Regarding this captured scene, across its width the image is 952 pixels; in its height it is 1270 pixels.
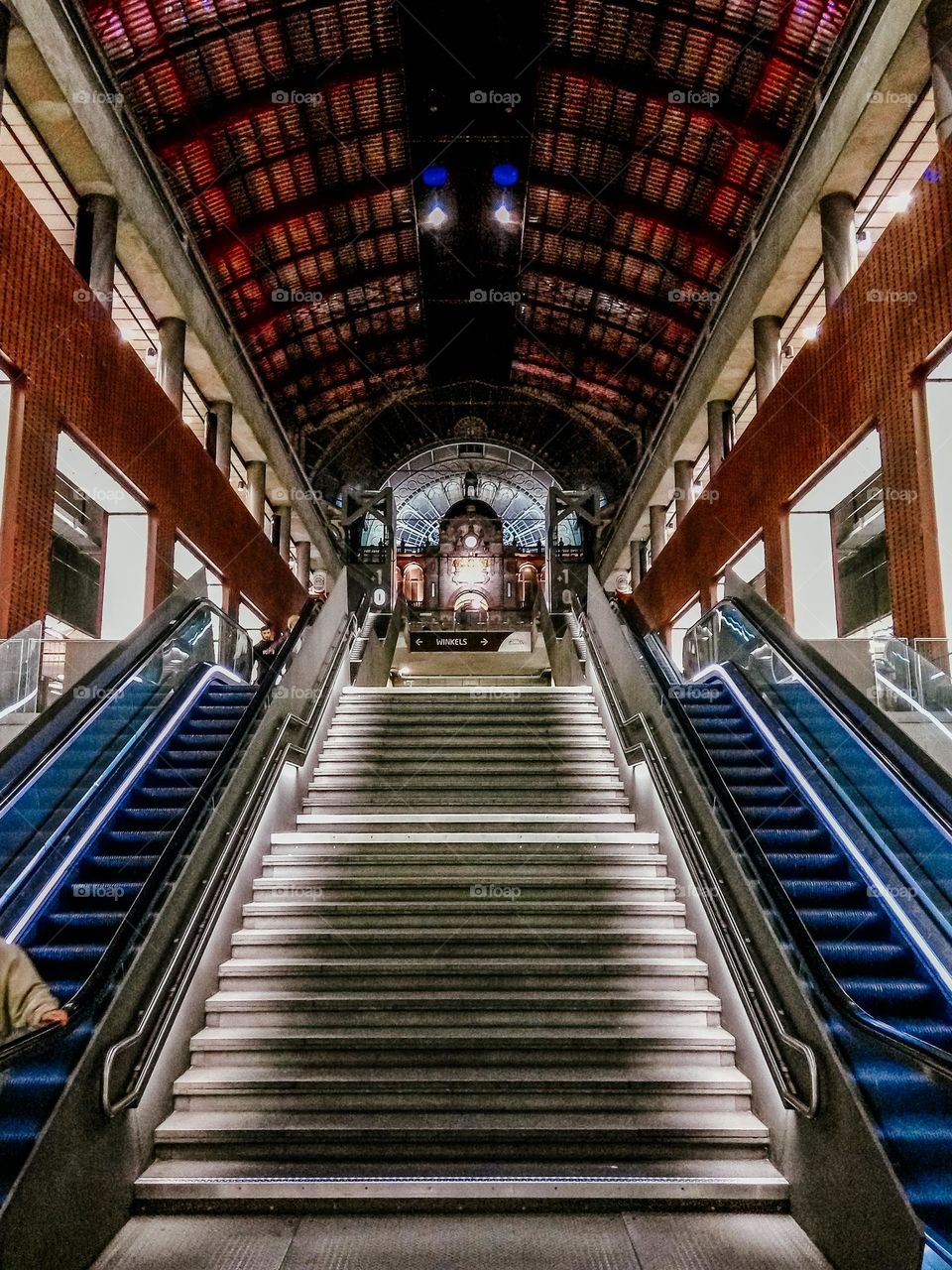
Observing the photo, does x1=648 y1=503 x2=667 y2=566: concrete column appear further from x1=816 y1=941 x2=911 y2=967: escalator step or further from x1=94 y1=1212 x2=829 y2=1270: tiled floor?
x1=94 y1=1212 x2=829 y2=1270: tiled floor

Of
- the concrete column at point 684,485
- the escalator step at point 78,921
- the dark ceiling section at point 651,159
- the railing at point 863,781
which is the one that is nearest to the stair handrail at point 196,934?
the escalator step at point 78,921

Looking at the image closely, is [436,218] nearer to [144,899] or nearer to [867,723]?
[867,723]

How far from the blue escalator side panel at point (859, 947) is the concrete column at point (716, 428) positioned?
422 inches

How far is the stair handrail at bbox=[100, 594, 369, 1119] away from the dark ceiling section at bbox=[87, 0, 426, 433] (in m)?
10.4

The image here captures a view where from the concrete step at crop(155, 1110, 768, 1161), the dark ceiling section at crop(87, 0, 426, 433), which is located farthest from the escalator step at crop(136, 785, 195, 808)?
the dark ceiling section at crop(87, 0, 426, 433)

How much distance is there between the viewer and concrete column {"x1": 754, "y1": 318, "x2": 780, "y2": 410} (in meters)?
14.8

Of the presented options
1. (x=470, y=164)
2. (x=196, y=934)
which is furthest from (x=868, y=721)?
(x=470, y=164)

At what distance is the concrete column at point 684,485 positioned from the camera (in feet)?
67.4

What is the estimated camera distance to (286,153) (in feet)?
53.3

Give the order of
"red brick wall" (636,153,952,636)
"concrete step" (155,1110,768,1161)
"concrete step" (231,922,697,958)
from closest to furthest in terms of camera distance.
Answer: "concrete step" (155,1110,768,1161), "concrete step" (231,922,697,958), "red brick wall" (636,153,952,636)

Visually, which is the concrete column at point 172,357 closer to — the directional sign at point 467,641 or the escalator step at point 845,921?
the directional sign at point 467,641

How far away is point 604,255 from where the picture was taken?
1986cm

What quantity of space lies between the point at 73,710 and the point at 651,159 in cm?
1487

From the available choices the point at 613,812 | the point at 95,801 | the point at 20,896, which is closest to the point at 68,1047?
the point at 20,896
